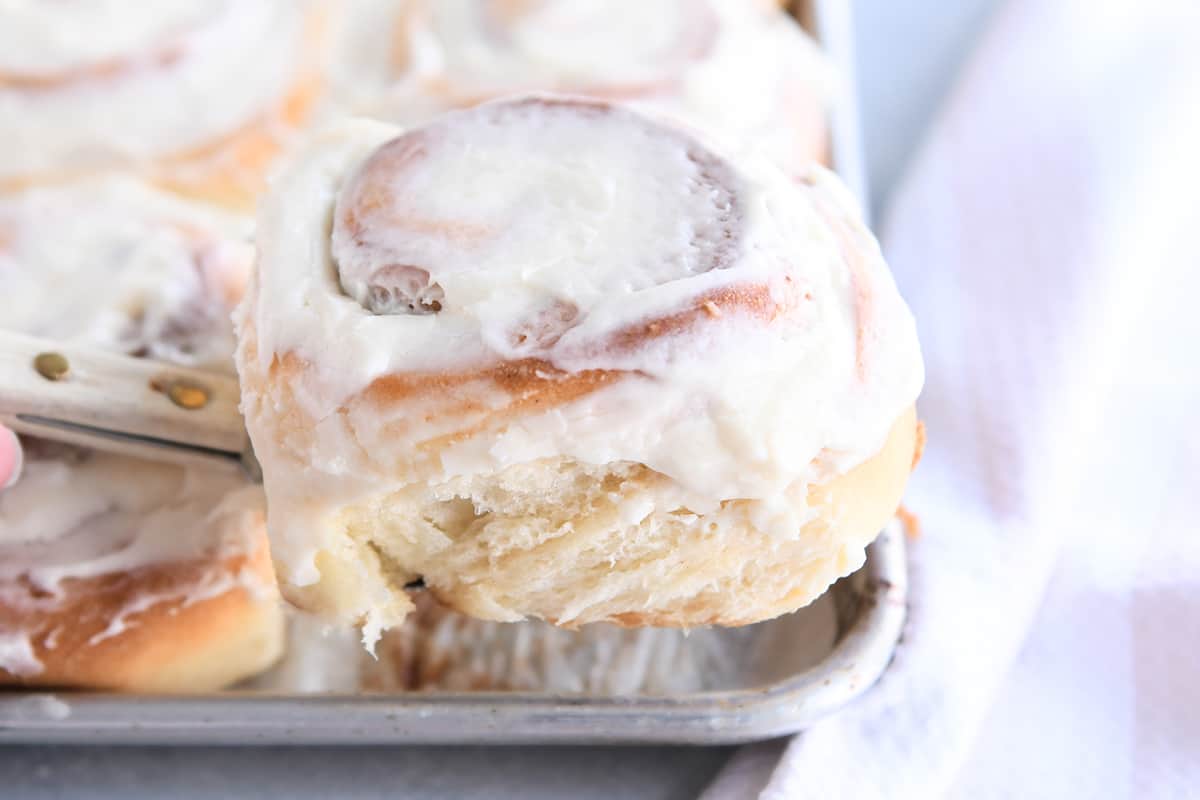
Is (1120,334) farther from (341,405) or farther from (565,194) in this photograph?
(341,405)

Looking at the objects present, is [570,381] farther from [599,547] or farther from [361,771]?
[361,771]

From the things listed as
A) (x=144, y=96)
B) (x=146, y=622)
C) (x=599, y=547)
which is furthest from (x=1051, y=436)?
(x=144, y=96)

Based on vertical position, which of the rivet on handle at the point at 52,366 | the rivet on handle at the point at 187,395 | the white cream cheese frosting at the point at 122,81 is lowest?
the white cream cheese frosting at the point at 122,81

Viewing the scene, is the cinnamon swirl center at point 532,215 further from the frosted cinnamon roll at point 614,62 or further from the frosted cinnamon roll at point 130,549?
the frosted cinnamon roll at point 614,62

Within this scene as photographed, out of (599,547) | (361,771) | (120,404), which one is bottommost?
(361,771)

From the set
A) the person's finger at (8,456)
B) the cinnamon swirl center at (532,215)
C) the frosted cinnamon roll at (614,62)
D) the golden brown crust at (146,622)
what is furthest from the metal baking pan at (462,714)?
the frosted cinnamon roll at (614,62)

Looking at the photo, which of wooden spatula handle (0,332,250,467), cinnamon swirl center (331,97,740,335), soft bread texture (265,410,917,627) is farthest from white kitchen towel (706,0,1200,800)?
wooden spatula handle (0,332,250,467)

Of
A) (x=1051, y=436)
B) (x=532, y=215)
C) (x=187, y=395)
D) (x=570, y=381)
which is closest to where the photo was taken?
(x=570, y=381)
